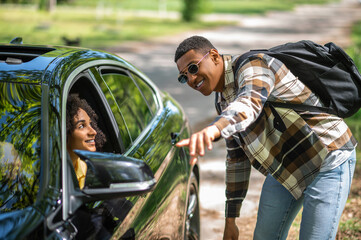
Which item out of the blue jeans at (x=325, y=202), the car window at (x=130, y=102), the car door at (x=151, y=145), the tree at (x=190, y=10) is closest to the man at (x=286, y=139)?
the blue jeans at (x=325, y=202)

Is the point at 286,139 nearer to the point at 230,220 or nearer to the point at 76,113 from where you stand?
the point at 230,220

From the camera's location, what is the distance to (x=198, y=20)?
28781mm

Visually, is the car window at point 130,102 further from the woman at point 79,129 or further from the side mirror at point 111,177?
the side mirror at point 111,177

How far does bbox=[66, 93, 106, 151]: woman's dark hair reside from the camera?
10.3ft

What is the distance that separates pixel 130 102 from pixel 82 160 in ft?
4.97

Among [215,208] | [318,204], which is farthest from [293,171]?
[215,208]

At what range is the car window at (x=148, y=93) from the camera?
4043 mm

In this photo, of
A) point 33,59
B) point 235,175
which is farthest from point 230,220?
point 33,59

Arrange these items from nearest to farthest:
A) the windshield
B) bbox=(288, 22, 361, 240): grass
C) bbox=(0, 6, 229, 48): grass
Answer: the windshield → bbox=(288, 22, 361, 240): grass → bbox=(0, 6, 229, 48): grass

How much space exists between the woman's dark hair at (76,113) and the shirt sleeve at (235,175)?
755 mm

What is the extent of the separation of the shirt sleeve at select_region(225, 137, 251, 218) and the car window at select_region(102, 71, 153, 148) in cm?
63

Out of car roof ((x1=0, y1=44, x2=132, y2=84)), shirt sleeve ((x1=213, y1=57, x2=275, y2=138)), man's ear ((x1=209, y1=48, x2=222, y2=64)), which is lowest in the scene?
car roof ((x1=0, y1=44, x2=132, y2=84))

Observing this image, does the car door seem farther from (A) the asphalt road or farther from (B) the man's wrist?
(A) the asphalt road

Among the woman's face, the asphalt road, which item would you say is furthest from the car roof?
the asphalt road
